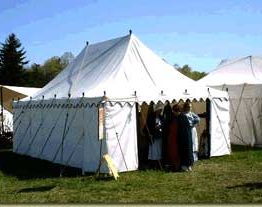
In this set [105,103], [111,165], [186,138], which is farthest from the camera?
[186,138]

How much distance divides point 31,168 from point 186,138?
4.13 metres

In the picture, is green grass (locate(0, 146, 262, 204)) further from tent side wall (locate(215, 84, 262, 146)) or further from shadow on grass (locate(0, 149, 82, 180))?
tent side wall (locate(215, 84, 262, 146))

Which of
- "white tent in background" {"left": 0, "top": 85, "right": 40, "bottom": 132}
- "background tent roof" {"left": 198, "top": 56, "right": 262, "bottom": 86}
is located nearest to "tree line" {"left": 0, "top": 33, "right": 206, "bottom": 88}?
"white tent in background" {"left": 0, "top": 85, "right": 40, "bottom": 132}

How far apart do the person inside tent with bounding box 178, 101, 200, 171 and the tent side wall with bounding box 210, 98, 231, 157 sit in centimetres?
210

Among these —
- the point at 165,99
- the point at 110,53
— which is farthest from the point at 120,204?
the point at 110,53

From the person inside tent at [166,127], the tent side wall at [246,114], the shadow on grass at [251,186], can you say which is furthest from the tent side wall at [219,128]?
the shadow on grass at [251,186]

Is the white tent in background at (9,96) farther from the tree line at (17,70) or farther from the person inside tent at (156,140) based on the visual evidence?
the tree line at (17,70)

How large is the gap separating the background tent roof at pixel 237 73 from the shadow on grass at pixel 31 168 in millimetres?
7844

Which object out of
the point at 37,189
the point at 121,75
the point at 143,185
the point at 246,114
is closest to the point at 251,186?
the point at 143,185

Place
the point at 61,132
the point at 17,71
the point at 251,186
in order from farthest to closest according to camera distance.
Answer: the point at 17,71, the point at 61,132, the point at 251,186

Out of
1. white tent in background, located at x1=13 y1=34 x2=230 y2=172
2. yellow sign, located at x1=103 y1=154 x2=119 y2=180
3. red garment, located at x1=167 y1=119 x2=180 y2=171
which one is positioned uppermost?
white tent in background, located at x1=13 y1=34 x2=230 y2=172

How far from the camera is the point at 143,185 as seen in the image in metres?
9.90

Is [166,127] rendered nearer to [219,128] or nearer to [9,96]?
[219,128]

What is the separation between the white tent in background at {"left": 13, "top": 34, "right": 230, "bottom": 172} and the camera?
1166cm
